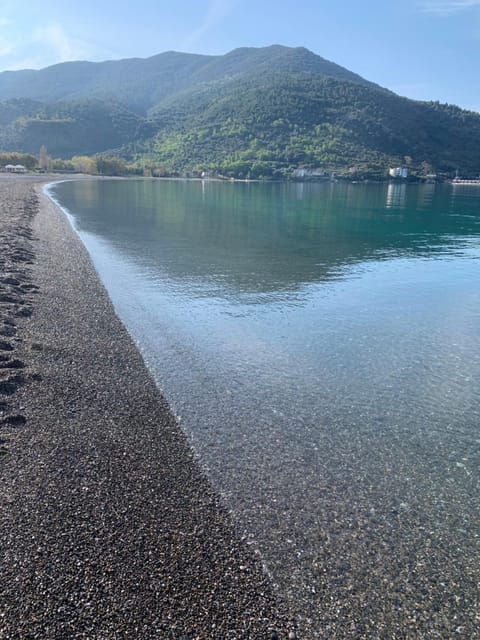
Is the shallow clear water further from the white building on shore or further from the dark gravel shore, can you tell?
the white building on shore

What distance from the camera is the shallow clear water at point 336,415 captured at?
573cm

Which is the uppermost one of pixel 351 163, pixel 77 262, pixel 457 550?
pixel 351 163

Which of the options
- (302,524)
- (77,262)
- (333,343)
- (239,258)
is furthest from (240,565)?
(239,258)

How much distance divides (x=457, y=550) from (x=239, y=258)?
21.7 metres

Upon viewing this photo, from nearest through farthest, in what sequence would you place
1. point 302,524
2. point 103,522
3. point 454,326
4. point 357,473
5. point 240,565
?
point 240,565, point 103,522, point 302,524, point 357,473, point 454,326

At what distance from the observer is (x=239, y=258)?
87.2 ft

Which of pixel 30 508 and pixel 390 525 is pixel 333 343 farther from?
pixel 30 508

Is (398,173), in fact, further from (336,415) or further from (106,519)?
(106,519)

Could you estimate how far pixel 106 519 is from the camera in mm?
6188

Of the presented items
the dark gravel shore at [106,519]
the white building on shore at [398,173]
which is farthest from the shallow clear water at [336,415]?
the white building on shore at [398,173]

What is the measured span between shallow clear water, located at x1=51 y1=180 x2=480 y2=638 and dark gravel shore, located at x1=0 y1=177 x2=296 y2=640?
555 mm

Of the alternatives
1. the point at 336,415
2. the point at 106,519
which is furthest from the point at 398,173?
the point at 106,519

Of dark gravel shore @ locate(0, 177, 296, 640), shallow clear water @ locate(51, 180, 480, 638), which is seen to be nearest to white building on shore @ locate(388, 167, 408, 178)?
shallow clear water @ locate(51, 180, 480, 638)

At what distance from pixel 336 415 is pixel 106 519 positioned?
548 centimetres
